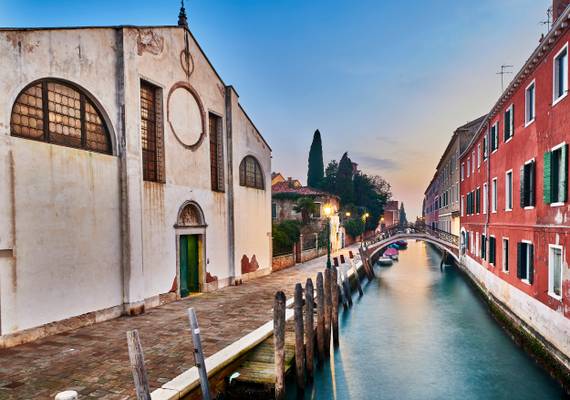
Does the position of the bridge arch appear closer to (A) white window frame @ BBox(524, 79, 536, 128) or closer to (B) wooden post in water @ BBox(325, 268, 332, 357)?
(A) white window frame @ BBox(524, 79, 536, 128)

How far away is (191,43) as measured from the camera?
41.6ft

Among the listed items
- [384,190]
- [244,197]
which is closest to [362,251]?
[244,197]

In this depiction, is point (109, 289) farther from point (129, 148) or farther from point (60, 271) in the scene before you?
point (129, 148)

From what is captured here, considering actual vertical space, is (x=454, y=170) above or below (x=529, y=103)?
below

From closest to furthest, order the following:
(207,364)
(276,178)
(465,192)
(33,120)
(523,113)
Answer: (207,364) < (33,120) < (523,113) < (465,192) < (276,178)

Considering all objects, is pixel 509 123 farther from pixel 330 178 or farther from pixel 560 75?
pixel 330 178

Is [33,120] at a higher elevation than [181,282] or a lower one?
higher

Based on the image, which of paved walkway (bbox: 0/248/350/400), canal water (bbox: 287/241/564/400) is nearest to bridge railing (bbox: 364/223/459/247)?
canal water (bbox: 287/241/564/400)

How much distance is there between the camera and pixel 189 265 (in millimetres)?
12766

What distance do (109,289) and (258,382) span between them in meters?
4.91

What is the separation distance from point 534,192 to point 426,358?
5.49m

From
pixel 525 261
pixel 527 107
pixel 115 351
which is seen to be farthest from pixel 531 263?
→ pixel 115 351

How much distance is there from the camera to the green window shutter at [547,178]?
882 centimetres

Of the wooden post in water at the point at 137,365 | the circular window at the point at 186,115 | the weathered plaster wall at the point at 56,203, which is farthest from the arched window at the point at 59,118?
the wooden post in water at the point at 137,365
